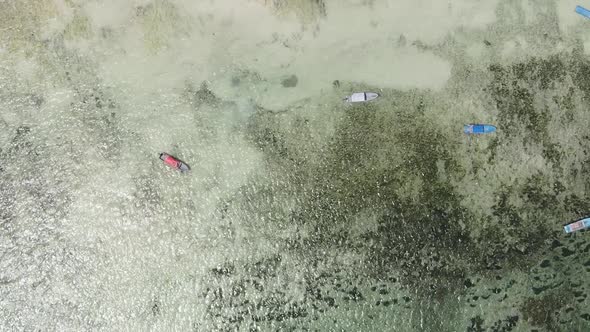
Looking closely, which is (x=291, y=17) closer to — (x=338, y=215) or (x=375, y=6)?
(x=375, y=6)

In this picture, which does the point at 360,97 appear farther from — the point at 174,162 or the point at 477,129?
the point at 174,162

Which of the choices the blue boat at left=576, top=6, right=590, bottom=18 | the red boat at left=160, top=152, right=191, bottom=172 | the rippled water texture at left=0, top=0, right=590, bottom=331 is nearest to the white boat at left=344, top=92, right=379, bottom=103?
the rippled water texture at left=0, top=0, right=590, bottom=331

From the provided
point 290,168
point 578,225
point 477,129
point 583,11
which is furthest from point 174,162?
point 583,11

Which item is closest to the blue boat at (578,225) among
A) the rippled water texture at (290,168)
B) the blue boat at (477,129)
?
the rippled water texture at (290,168)

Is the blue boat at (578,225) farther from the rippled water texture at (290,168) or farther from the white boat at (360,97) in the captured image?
the white boat at (360,97)

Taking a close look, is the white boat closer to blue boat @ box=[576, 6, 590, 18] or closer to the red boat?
the red boat

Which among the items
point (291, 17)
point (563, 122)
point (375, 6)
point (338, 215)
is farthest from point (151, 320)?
point (563, 122)
